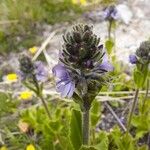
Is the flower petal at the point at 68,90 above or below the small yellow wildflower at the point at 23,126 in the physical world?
above

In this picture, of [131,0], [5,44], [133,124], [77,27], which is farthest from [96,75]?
[131,0]

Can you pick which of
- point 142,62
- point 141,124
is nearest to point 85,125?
point 142,62

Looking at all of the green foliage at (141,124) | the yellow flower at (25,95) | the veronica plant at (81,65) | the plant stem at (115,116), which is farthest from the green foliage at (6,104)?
the veronica plant at (81,65)

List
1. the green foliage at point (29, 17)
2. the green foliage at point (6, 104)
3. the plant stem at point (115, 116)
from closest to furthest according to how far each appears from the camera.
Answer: the green foliage at point (6, 104)
the plant stem at point (115, 116)
the green foliage at point (29, 17)

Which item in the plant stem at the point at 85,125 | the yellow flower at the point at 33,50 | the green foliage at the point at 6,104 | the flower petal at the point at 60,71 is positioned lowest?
the green foliage at the point at 6,104

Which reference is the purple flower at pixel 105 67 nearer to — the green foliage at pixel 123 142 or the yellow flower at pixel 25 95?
the green foliage at pixel 123 142

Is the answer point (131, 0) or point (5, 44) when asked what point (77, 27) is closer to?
point (5, 44)

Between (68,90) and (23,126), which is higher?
(68,90)

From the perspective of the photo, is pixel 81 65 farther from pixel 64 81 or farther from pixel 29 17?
pixel 29 17
